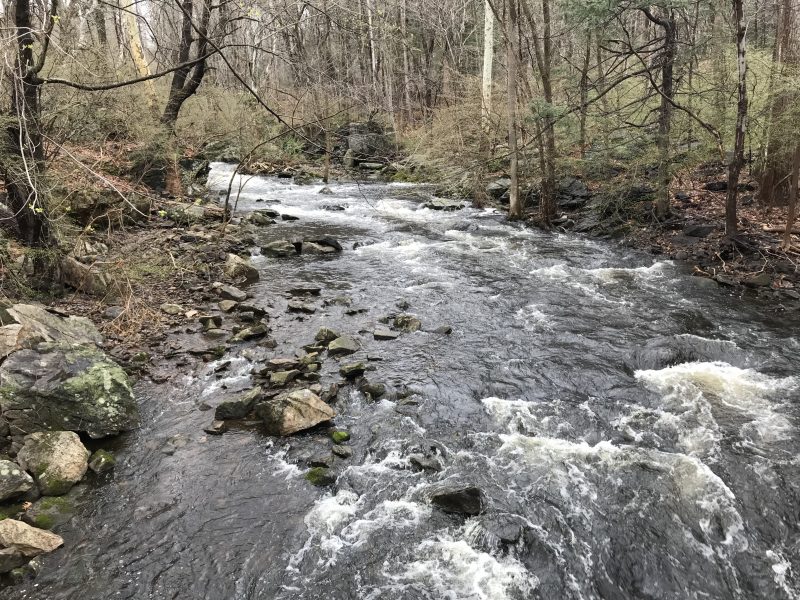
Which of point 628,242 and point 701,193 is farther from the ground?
point 701,193

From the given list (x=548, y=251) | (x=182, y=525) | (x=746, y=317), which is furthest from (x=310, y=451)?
(x=548, y=251)

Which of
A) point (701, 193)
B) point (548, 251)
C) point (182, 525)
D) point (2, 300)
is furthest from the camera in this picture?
point (701, 193)

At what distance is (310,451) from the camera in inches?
217

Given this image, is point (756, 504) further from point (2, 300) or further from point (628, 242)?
point (628, 242)

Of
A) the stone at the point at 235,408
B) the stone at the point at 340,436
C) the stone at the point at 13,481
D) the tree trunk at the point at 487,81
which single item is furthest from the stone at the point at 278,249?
the tree trunk at the point at 487,81

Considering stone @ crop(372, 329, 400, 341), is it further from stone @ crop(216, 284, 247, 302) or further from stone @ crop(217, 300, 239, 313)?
stone @ crop(216, 284, 247, 302)

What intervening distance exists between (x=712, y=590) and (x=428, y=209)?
1505cm

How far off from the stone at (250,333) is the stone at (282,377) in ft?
4.39

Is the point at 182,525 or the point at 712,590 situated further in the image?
the point at 182,525

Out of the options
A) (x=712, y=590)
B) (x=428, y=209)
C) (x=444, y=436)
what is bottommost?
(x=712, y=590)

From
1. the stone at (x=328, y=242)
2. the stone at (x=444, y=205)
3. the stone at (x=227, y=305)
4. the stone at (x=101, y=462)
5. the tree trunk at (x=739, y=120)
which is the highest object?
the tree trunk at (x=739, y=120)

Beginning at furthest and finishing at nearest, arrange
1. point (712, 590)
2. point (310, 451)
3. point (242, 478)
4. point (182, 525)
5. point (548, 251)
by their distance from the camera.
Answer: point (548, 251) → point (310, 451) → point (242, 478) → point (182, 525) → point (712, 590)

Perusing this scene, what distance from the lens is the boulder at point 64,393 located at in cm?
518

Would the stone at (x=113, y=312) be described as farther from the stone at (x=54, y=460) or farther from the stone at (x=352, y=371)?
the stone at (x=352, y=371)
